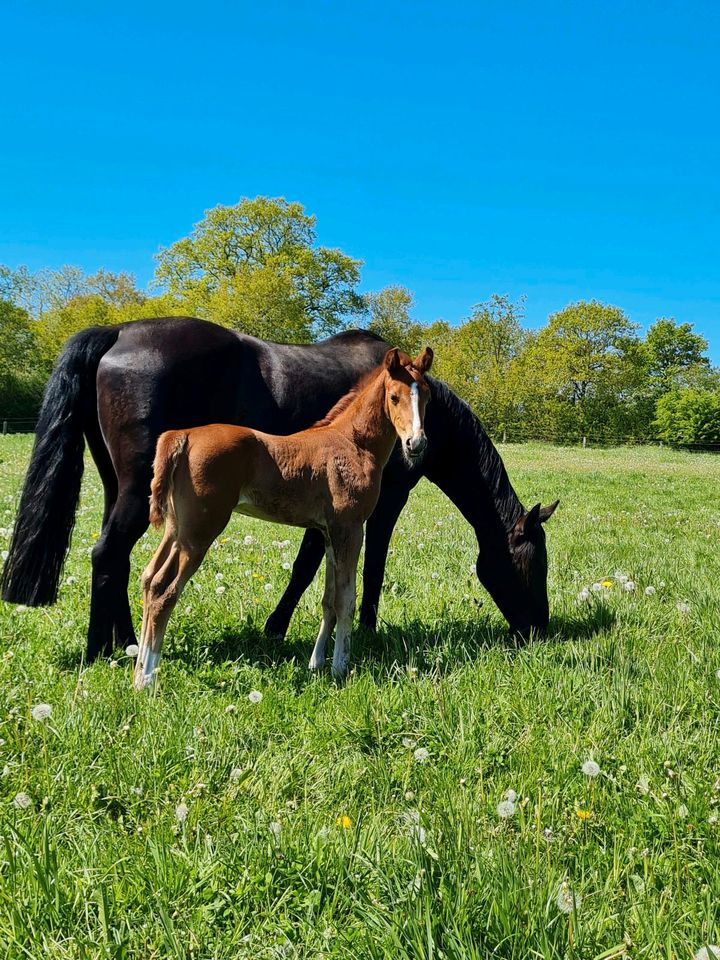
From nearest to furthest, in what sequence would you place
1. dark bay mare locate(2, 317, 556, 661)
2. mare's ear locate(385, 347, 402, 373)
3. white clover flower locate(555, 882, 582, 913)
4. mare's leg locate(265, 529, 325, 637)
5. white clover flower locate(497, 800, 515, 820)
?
white clover flower locate(555, 882, 582, 913)
white clover flower locate(497, 800, 515, 820)
mare's ear locate(385, 347, 402, 373)
dark bay mare locate(2, 317, 556, 661)
mare's leg locate(265, 529, 325, 637)

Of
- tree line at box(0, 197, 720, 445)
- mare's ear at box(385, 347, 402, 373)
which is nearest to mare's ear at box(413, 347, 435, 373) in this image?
mare's ear at box(385, 347, 402, 373)

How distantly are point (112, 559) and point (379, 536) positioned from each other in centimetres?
225

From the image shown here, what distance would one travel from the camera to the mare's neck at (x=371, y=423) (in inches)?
167

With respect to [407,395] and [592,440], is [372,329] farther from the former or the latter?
[407,395]

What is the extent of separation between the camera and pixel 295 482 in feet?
13.2

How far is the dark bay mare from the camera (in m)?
4.17

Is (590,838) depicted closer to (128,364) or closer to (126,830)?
(126,830)

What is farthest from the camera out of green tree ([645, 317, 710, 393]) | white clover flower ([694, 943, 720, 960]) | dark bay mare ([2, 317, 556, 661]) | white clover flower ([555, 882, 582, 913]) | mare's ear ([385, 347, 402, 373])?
green tree ([645, 317, 710, 393])

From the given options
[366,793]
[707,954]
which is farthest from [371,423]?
[707,954]

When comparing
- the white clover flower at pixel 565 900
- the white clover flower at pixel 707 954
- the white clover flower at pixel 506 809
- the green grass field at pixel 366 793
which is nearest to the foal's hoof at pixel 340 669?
the green grass field at pixel 366 793

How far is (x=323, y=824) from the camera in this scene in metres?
2.49

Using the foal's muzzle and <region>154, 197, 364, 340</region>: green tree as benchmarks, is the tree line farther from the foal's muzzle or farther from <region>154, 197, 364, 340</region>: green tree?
the foal's muzzle

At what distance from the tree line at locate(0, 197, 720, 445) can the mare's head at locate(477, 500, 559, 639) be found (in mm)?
38562

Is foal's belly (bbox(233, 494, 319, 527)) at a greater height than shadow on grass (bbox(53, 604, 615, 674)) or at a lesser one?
greater
